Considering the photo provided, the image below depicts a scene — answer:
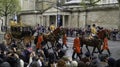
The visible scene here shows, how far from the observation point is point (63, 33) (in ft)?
102

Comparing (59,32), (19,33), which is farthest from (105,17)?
(59,32)

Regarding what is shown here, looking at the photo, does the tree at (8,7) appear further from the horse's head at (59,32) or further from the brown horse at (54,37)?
the horse's head at (59,32)

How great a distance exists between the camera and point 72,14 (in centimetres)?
7019

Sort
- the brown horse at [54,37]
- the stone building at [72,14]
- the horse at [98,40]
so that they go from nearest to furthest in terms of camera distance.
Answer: the horse at [98,40]
the brown horse at [54,37]
the stone building at [72,14]

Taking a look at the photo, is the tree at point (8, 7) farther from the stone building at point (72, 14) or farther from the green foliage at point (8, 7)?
the stone building at point (72, 14)

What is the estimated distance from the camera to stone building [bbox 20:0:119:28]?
199 ft

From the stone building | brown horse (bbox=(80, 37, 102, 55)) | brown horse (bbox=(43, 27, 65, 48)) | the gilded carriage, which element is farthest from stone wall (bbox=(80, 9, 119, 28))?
brown horse (bbox=(80, 37, 102, 55))

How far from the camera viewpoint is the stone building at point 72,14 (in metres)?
60.8

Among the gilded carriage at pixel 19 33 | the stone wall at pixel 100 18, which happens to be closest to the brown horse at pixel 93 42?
the gilded carriage at pixel 19 33

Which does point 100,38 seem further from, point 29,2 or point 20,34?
point 29,2

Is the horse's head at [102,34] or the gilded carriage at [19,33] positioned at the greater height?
the horse's head at [102,34]

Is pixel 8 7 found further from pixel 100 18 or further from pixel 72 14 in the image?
pixel 100 18

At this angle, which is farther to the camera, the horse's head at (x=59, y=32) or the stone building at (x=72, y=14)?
the stone building at (x=72, y=14)

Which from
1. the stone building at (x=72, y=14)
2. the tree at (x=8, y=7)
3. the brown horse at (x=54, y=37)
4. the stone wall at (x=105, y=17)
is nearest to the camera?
the brown horse at (x=54, y=37)
